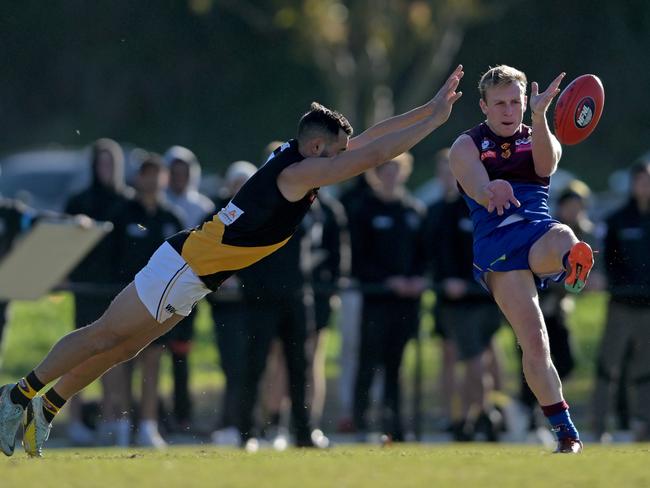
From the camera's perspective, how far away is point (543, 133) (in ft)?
28.2

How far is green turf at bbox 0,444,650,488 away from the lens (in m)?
6.88

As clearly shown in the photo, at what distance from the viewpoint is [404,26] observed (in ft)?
87.6

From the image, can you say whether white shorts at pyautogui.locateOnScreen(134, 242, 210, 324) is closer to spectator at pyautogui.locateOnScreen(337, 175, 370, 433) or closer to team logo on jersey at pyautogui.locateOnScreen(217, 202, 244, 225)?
team logo on jersey at pyautogui.locateOnScreen(217, 202, 244, 225)

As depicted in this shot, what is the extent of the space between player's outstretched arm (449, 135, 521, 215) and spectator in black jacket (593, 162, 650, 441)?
15.8 feet

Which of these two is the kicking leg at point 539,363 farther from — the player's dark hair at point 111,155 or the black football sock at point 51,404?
the player's dark hair at point 111,155

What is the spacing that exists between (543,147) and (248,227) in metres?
1.72

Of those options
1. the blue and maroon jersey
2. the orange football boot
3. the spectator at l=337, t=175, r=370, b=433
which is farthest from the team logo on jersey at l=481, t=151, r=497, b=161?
the spectator at l=337, t=175, r=370, b=433

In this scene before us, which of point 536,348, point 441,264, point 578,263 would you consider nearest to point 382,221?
point 441,264

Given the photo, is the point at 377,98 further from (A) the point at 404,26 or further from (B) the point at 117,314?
(B) the point at 117,314

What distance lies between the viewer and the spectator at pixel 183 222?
535 inches

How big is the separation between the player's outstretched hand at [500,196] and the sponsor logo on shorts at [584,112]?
834 millimetres

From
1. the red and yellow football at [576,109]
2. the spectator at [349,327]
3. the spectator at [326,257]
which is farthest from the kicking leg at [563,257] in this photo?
the spectator at [326,257]

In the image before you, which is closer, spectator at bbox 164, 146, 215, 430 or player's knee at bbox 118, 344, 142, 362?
player's knee at bbox 118, 344, 142, 362

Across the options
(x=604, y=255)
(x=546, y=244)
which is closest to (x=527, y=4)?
(x=604, y=255)
